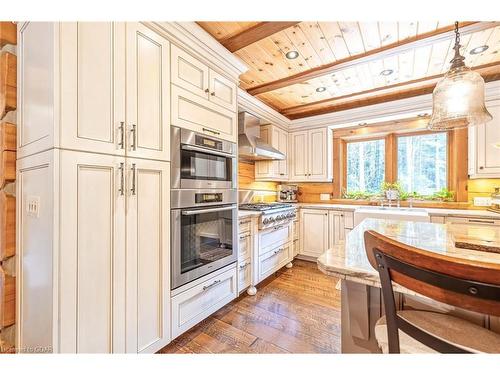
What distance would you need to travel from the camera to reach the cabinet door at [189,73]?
61.9 inches

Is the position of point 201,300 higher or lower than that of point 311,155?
lower

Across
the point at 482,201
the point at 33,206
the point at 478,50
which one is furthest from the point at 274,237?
the point at 478,50

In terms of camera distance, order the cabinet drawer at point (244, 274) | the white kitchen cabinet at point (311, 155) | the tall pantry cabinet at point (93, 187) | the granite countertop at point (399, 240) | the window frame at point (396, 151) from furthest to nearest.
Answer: the white kitchen cabinet at point (311, 155) → the window frame at point (396, 151) → the cabinet drawer at point (244, 274) → the tall pantry cabinet at point (93, 187) → the granite countertop at point (399, 240)

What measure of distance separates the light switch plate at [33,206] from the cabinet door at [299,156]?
3.33 meters

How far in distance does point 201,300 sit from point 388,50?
275 centimetres

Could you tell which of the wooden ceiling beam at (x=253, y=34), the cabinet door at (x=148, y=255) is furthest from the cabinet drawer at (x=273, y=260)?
the wooden ceiling beam at (x=253, y=34)

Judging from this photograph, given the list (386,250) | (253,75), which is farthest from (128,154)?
(253,75)

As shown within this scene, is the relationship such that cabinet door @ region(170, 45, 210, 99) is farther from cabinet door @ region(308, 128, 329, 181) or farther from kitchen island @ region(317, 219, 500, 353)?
cabinet door @ region(308, 128, 329, 181)

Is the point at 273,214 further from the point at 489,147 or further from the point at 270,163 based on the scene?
the point at 489,147

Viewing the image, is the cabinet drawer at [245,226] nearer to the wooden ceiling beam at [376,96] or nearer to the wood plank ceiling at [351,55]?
the wood plank ceiling at [351,55]

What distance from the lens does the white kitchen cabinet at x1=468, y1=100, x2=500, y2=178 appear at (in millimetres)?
2531

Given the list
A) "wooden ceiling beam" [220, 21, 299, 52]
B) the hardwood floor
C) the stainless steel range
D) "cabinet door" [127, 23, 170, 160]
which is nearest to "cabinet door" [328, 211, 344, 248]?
the stainless steel range

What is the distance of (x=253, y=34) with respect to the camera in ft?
6.08

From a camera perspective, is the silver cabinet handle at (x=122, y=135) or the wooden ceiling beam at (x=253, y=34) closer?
the silver cabinet handle at (x=122, y=135)
